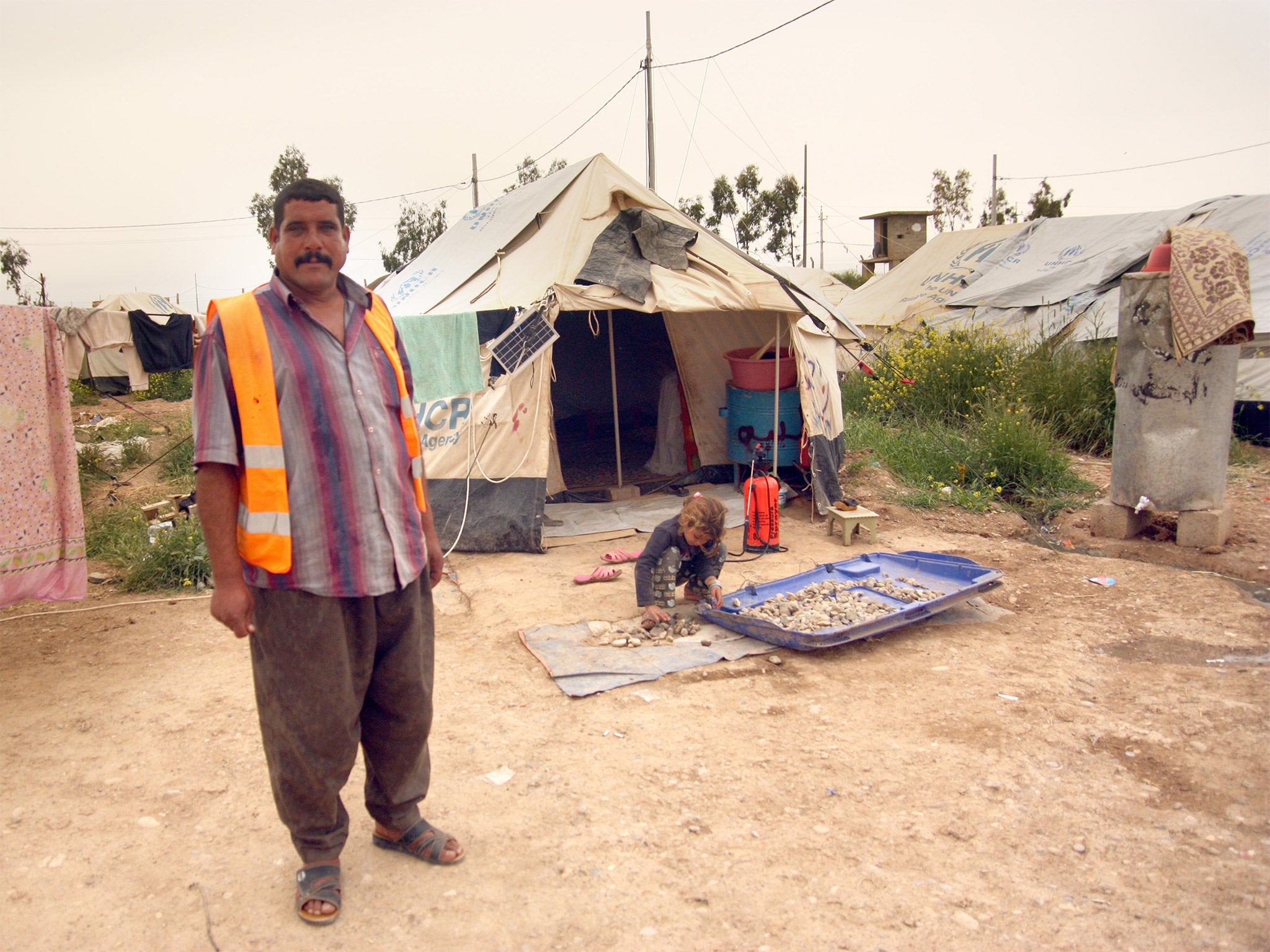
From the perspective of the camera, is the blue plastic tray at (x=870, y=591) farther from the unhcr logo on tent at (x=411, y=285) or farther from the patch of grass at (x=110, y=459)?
the patch of grass at (x=110, y=459)

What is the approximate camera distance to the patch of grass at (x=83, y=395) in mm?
14438

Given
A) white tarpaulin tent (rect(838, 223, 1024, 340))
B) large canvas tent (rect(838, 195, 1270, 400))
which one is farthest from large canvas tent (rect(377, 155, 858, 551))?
white tarpaulin tent (rect(838, 223, 1024, 340))

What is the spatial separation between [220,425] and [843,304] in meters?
15.4

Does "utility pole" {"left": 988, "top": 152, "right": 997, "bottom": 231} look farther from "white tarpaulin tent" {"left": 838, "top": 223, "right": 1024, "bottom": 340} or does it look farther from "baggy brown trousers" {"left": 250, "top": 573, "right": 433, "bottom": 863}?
"baggy brown trousers" {"left": 250, "top": 573, "right": 433, "bottom": 863}

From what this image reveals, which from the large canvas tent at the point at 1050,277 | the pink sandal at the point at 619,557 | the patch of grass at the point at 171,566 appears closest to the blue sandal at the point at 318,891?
the patch of grass at the point at 171,566

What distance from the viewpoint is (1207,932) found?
2.15 meters

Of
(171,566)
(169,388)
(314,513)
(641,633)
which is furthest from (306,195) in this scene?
(169,388)

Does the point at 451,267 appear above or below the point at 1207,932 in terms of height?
above

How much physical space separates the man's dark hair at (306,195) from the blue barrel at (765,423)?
17.1ft

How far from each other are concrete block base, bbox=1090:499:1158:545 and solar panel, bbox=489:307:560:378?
3.95 meters

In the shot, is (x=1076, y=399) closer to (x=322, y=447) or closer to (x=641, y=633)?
(x=641, y=633)

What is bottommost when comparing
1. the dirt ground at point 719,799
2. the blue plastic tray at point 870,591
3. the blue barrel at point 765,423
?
the dirt ground at point 719,799

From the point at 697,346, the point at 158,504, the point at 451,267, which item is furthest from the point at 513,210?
the point at 158,504

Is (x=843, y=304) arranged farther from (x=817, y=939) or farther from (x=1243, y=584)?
(x=817, y=939)
